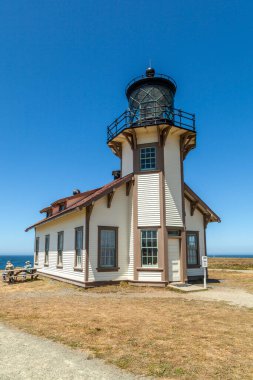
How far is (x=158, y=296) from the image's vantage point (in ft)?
41.8

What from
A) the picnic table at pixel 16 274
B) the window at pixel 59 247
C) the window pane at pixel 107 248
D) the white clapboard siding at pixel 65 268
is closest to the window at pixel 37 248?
the white clapboard siding at pixel 65 268

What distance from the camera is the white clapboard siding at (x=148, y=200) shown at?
15773mm

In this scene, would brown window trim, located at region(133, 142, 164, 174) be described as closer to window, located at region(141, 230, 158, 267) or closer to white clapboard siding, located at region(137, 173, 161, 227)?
white clapboard siding, located at region(137, 173, 161, 227)

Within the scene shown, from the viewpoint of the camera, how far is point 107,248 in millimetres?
15633

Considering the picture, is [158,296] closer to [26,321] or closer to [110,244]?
[110,244]

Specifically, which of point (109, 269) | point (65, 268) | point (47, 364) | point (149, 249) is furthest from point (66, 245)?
point (47, 364)

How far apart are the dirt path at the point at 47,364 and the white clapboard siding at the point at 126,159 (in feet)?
39.6

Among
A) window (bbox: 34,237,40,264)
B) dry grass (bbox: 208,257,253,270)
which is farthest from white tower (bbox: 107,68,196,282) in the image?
dry grass (bbox: 208,257,253,270)

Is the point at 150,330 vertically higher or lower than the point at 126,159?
lower

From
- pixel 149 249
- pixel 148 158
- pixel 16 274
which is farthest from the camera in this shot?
pixel 16 274

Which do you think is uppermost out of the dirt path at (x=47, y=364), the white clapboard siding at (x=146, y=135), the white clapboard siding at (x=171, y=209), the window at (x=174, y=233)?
the white clapboard siding at (x=146, y=135)

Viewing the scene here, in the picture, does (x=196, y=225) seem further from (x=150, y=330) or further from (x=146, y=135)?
(x=150, y=330)

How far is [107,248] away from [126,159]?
546 cm

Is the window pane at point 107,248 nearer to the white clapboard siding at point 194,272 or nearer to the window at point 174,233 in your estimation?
the window at point 174,233
